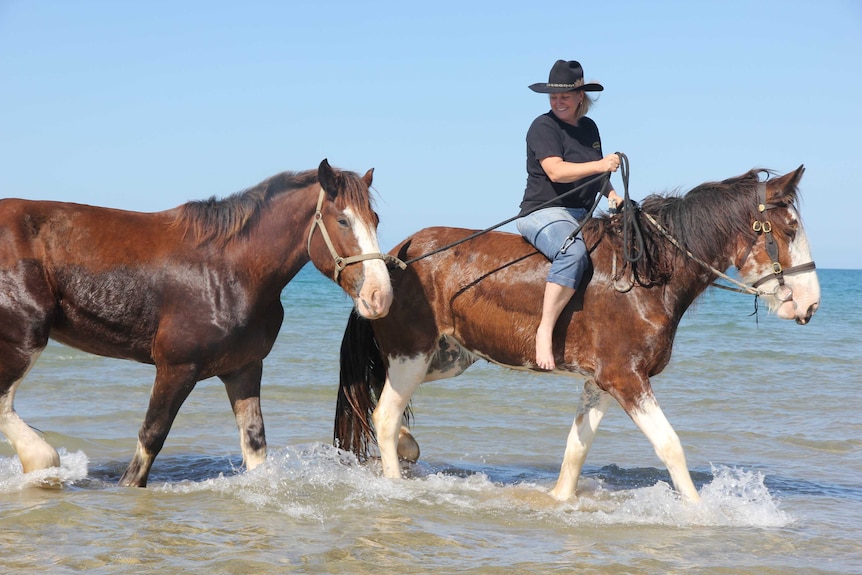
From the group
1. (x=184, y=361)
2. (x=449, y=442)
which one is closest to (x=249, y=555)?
(x=184, y=361)

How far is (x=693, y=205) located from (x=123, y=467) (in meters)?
4.59

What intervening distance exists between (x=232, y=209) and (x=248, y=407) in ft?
4.20

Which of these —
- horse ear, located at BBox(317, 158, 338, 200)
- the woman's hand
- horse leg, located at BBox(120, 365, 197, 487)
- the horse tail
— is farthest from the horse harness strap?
horse leg, located at BBox(120, 365, 197, 487)

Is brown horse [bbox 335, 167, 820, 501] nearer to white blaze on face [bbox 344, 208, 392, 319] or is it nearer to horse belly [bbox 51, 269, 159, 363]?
white blaze on face [bbox 344, 208, 392, 319]

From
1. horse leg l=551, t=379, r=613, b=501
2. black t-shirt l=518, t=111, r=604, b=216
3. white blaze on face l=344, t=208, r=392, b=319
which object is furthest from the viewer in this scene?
horse leg l=551, t=379, r=613, b=501

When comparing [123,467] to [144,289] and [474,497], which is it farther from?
[474,497]

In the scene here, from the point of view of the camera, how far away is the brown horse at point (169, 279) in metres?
5.02

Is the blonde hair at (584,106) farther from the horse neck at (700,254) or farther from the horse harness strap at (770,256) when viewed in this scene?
the horse harness strap at (770,256)

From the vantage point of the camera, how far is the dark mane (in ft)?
17.4

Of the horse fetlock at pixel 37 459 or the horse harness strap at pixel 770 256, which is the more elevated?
the horse harness strap at pixel 770 256

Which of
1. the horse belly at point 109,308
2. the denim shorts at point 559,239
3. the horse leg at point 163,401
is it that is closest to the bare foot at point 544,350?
the denim shorts at point 559,239

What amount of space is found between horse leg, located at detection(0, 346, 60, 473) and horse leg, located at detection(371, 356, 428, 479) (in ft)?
6.93

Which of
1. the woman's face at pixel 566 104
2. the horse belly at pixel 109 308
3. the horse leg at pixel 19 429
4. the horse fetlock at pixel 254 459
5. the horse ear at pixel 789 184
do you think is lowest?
the horse fetlock at pixel 254 459

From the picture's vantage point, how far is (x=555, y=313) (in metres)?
5.23
